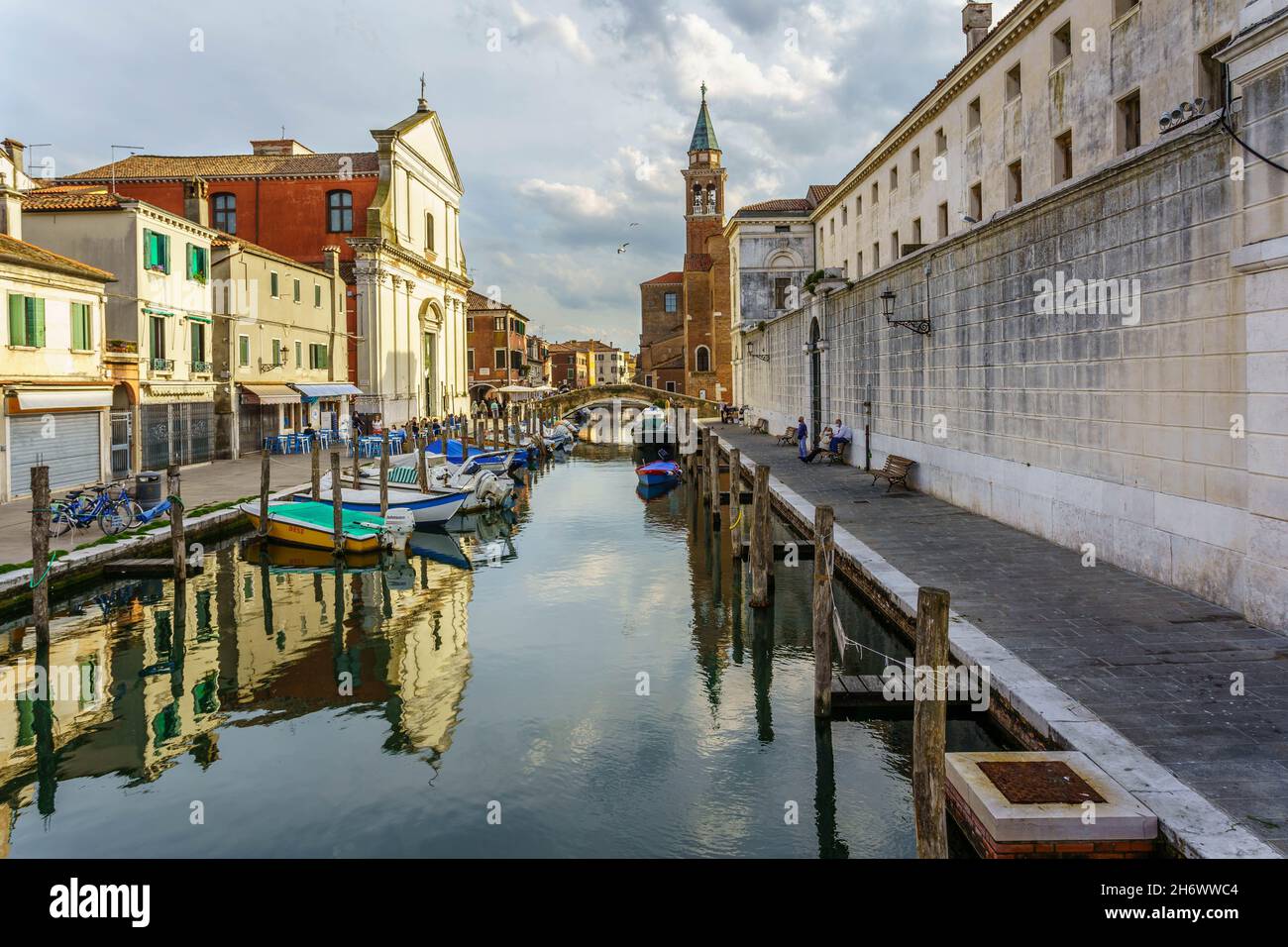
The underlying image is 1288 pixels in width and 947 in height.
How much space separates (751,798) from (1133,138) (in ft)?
57.0

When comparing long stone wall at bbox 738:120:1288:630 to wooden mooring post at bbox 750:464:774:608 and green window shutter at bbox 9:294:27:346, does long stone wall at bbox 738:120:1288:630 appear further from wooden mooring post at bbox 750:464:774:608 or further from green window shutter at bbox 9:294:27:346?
green window shutter at bbox 9:294:27:346

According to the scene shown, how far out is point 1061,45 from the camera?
21.6 meters

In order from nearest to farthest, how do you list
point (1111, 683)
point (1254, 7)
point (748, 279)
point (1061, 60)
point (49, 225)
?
1. point (1111, 683)
2. point (1254, 7)
3. point (1061, 60)
4. point (49, 225)
5. point (748, 279)

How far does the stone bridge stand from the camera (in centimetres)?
6844

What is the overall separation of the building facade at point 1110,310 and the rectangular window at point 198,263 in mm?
19192

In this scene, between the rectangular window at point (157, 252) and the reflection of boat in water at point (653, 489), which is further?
the reflection of boat in water at point (653, 489)

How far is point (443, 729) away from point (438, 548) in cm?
1162

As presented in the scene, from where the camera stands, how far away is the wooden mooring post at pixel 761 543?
13.2m

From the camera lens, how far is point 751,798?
763 cm

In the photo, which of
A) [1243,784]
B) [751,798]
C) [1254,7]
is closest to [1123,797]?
[1243,784]

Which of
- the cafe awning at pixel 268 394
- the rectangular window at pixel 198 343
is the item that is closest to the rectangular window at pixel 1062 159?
the rectangular window at pixel 198 343

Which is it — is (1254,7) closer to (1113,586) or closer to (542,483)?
(1113,586)

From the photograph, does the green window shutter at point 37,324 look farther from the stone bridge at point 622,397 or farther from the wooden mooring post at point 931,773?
the stone bridge at point 622,397

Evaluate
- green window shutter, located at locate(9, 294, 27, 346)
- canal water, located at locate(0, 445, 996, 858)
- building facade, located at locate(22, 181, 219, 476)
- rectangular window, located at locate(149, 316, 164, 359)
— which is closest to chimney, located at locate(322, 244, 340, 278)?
building facade, located at locate(22, 181, 219, 476)
